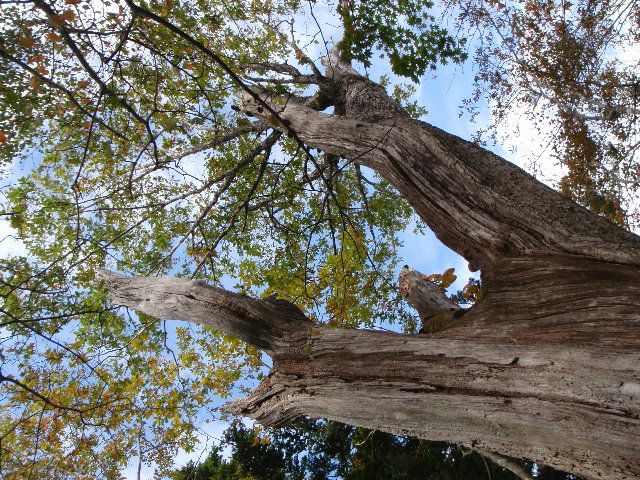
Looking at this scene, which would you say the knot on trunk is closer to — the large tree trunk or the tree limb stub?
the large tree trunk

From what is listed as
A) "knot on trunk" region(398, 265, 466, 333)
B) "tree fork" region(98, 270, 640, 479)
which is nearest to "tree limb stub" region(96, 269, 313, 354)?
"tree fork" region(98, 270, 640, 479)

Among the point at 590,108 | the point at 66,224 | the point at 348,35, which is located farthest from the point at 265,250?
the point at 590,108

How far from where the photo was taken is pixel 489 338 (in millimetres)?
2949

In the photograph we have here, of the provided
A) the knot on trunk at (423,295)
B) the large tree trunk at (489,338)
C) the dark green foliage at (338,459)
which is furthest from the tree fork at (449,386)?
the dark green foliage at (338,459)

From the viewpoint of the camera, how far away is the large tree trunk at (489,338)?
2301mm

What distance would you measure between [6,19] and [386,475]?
34.1ft

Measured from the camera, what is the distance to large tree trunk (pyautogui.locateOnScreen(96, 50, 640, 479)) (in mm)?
2301

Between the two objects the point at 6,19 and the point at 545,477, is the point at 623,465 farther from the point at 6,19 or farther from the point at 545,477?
the point at 545,477

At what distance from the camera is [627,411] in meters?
2.12

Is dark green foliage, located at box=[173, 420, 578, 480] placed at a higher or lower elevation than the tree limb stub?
lower

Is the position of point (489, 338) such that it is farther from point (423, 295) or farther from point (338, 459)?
point (338, 459)

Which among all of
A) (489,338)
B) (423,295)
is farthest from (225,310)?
(423,295)

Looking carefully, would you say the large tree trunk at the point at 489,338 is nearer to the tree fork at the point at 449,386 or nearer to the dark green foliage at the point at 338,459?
the tree fork at the point at 449,386

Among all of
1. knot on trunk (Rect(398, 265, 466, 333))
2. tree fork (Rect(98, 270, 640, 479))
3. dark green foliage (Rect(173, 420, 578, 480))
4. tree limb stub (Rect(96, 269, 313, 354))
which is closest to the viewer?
tree fork (Rect(98, 270, 640, 479))
